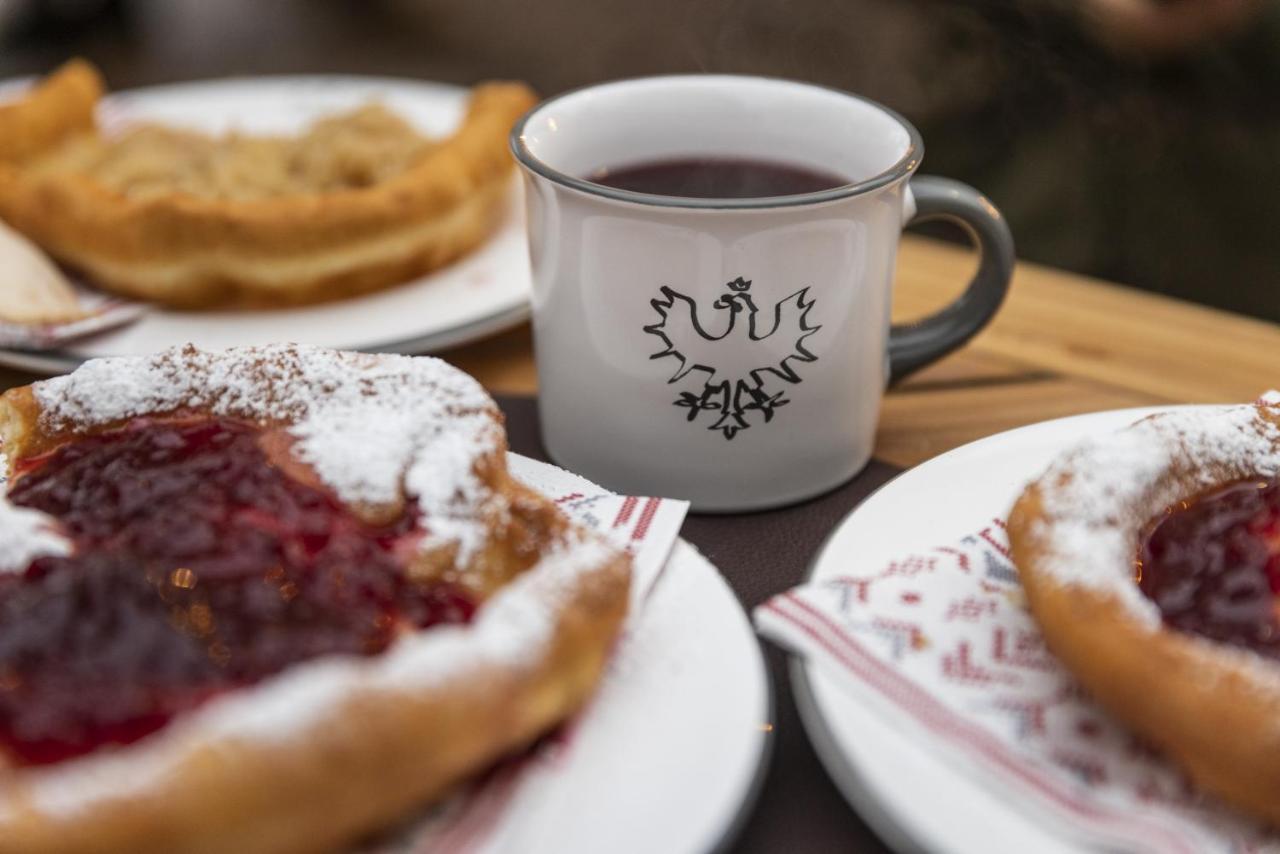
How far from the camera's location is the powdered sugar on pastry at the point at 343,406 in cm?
92

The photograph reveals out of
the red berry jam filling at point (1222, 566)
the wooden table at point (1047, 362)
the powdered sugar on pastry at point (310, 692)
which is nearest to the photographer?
Answer: the powdered sugar on pastry at point (310, 692)

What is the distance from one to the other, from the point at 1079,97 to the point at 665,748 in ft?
9.58

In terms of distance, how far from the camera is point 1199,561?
90 cm

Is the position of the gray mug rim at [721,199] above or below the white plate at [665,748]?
above

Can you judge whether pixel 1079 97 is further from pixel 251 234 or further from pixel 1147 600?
pixel 1147 600

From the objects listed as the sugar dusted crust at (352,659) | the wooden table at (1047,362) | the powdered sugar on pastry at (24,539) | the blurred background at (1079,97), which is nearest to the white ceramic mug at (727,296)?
the wooden table at (1047,362)

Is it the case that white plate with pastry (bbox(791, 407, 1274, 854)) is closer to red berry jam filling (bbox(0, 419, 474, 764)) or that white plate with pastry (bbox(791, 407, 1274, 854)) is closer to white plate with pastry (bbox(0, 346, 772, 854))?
white plate with pastry (bbox(0, 346, 772, 854))

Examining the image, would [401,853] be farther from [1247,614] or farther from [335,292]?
[335,292]

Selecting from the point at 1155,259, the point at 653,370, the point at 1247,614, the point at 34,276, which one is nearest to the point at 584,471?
the point at 653,370

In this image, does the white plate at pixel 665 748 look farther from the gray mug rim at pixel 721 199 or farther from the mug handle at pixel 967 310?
the mug handle at pixel 967 310

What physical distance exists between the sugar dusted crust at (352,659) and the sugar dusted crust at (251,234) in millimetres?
451

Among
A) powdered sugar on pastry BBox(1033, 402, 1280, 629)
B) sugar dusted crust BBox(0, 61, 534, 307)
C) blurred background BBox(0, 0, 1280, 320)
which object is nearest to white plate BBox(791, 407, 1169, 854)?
powdered sugar on pastry BBox(1033, 402, 1280, 629)

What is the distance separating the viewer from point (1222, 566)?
2.92 feet

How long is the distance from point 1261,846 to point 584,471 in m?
0.69
